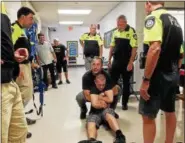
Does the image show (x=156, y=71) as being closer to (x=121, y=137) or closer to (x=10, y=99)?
(x=121, y=137)

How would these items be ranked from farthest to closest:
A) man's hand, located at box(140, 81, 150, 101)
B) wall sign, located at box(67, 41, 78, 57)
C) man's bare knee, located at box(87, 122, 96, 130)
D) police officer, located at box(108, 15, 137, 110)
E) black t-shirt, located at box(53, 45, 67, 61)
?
wall sign, located at box(67, 41, 78, 57) → black t-shirt, located at box(53, 45, 67, 61) → police officer, located at box(108, 15, 137, 110) → man's bare knee, located at box(87, 122, 96, 130) → man's hand, located at box(140, 81, 150, 101)

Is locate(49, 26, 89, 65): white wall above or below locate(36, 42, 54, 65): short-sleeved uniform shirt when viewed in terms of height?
above

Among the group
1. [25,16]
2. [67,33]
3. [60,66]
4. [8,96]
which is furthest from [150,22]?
[67,33]

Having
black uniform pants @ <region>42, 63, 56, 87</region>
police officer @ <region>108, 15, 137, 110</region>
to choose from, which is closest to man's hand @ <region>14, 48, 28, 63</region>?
police officer @ <region>108, 15, 137, 110</region>

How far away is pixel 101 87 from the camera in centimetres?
320

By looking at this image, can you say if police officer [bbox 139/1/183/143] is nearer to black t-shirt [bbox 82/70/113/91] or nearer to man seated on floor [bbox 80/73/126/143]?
man seated on floor [bbox 80/73/126/143]

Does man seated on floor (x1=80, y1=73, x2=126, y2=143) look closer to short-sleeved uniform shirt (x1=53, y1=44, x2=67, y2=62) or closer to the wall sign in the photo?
short-sleeved uniform shirt (x1=53, y1=44, x2=67, y2=62)

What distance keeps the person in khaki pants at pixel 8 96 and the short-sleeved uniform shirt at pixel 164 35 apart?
3.55ft

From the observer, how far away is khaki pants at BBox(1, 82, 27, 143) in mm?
1543

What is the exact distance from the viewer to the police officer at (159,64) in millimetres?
2010

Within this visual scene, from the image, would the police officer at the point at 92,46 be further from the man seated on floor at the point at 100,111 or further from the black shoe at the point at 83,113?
the man seated on floor at the point at 100,111

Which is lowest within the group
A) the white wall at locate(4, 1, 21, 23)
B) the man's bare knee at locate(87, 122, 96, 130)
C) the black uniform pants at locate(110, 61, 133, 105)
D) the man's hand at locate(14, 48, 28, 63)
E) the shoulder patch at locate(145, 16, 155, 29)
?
the man's bare knee at locate(87, 122, 96, 130)

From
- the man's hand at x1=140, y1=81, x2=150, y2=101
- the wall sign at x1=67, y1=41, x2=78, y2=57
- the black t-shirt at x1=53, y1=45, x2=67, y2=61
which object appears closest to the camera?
the man's hand at x1=140, y1=81, x2=150, y2=101

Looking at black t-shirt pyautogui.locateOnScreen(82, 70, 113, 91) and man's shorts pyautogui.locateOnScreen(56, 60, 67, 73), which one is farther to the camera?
man's shorts pyautogui.locateOnScreen(56, 60, 67, 73)
